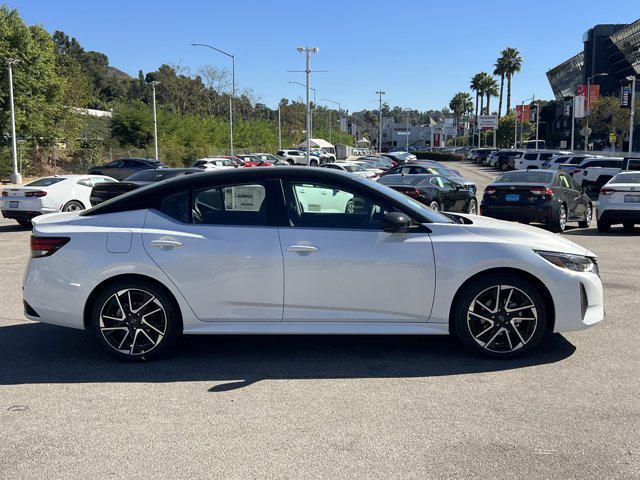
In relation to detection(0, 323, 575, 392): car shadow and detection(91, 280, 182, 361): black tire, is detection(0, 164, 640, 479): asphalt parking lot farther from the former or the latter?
detection(91, 280, 182, 361): black tire

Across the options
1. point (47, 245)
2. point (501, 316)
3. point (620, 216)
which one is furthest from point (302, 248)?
point (620, 216)

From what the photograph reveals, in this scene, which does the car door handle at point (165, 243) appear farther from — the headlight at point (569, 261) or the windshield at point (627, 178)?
the windshield at point (627, 178)

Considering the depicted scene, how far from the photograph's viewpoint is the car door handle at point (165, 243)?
536 cm

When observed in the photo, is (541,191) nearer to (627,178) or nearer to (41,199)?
(627,178)

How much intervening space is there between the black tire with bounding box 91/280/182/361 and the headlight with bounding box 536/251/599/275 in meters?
3.11

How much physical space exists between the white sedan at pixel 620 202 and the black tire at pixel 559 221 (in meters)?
0.79

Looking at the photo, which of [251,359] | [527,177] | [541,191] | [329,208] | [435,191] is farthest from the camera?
[435,191]

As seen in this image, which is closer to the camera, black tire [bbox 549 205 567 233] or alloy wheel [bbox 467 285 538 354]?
alloy wheel [bbox 467 285 538 354]

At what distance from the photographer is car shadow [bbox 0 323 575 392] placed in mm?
5215

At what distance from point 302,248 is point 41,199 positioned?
1228cm

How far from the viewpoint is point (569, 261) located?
549cm

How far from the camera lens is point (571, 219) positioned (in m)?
15.8

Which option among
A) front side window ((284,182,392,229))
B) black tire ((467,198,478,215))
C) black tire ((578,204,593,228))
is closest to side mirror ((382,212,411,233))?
front side window ((284,182,392,229))

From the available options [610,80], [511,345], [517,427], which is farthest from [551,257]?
[610,80]
